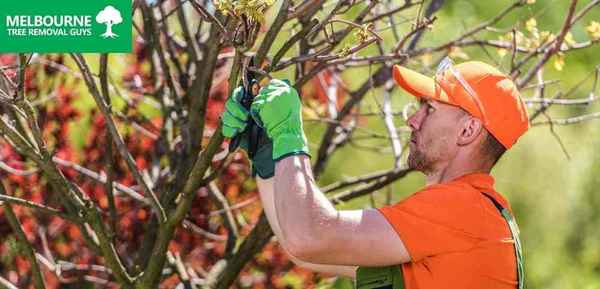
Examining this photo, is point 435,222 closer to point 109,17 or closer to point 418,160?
point 418,160

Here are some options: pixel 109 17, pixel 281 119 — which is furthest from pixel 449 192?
pixel 109 17

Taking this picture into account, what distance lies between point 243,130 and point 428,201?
0.53 m

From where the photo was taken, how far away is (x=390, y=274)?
3066 mm

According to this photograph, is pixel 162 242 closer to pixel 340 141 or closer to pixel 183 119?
pixel 183 119

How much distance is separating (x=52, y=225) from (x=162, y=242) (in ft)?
7.27

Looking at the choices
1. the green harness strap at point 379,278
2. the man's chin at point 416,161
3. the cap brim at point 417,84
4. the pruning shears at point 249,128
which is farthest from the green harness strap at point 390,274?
the pruning shears at point 249,128

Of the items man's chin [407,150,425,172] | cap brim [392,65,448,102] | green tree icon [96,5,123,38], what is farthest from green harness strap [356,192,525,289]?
green tree icon [96,5,123,38]

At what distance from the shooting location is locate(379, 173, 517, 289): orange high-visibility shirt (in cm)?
296

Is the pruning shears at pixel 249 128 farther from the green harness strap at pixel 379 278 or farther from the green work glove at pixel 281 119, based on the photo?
the green harness strap at pixel 379 278

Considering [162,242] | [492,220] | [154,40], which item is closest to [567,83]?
[154,40]

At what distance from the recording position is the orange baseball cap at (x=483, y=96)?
126 inches

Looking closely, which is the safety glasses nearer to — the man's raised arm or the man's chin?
the man's chin

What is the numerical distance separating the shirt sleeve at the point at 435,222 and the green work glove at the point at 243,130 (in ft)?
1.08

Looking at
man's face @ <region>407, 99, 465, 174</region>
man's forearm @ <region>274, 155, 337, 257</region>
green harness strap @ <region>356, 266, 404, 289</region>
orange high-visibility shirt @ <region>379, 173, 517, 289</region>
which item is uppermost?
man's face @ <region>407, 99, 465, 174</region>
